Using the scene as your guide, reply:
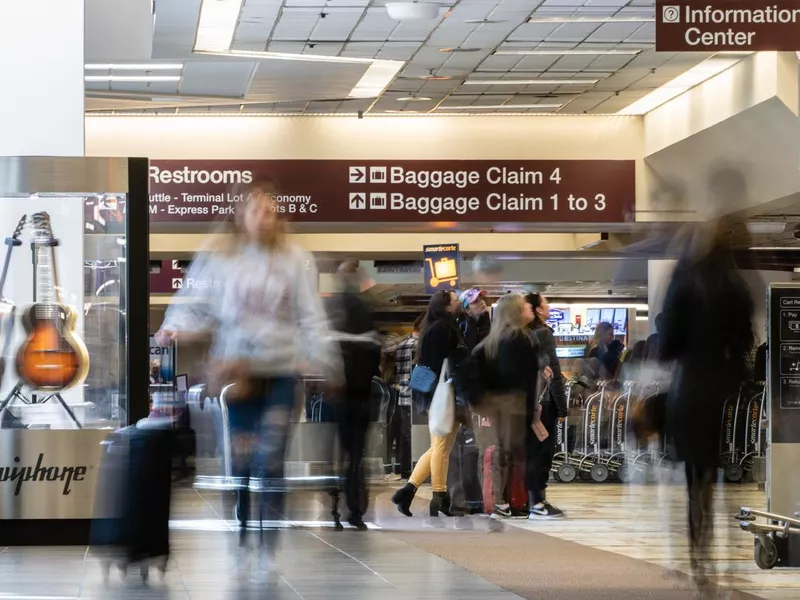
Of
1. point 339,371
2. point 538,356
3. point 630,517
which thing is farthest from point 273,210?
point 630,517

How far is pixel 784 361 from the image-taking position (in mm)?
6207

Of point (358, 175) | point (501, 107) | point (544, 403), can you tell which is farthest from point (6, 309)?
point (501, 107)

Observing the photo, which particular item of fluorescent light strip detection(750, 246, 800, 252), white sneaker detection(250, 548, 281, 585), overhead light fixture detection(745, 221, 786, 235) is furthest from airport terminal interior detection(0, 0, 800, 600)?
fluorescent light strip detection(750, 246, 800, 252)

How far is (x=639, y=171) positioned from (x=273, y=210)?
1027cm

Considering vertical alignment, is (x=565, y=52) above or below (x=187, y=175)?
above

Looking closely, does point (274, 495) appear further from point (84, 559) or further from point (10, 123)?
point (10, 123)

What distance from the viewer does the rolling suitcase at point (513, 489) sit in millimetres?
8656

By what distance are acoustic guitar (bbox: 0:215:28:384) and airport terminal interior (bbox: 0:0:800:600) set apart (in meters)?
0.02

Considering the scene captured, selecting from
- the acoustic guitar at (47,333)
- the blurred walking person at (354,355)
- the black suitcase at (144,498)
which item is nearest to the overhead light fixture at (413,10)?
the blurred walking person at (354,355)

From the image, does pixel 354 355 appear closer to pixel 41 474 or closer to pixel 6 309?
pixel 41 474

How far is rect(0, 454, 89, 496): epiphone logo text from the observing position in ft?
20.3

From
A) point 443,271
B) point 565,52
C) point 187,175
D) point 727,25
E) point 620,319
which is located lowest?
point 620,319

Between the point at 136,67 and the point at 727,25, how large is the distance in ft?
22.5

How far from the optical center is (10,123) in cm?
740
